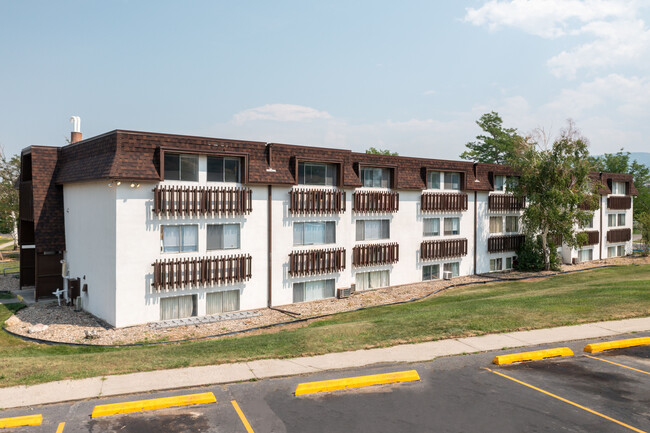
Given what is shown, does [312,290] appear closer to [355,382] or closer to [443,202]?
[443,202]

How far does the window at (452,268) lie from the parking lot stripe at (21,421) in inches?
1331

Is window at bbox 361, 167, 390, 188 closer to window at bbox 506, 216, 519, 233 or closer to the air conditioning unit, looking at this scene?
the air conditioning unit

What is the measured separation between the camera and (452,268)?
40688 millimetres

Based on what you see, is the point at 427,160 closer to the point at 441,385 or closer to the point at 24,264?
the point at 441,385

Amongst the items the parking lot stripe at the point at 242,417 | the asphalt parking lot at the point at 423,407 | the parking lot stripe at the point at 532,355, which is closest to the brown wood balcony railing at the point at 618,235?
the parking lot stripe at the point at 532,355

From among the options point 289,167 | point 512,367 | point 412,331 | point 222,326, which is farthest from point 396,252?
point 512,367

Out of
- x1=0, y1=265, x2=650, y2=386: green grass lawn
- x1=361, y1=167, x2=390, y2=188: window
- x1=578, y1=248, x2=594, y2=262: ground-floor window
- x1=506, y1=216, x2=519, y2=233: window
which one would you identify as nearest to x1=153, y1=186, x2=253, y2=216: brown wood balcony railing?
x1=0, y1=265, x2=650, y2=386: green grass lawn

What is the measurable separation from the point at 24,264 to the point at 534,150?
42.5 metres

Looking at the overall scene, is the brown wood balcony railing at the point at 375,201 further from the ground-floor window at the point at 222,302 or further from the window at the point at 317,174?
the ground-floor window at the point at 222,302

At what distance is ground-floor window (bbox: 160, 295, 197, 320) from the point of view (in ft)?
85.9

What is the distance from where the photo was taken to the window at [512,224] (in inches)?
1772

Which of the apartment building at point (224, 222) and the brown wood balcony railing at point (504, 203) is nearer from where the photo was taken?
the apartment building at point (224, 222)

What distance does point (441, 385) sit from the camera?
1258 centimetres

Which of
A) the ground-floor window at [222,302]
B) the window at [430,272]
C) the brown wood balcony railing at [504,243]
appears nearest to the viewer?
the ground-floor window at [222,302]
